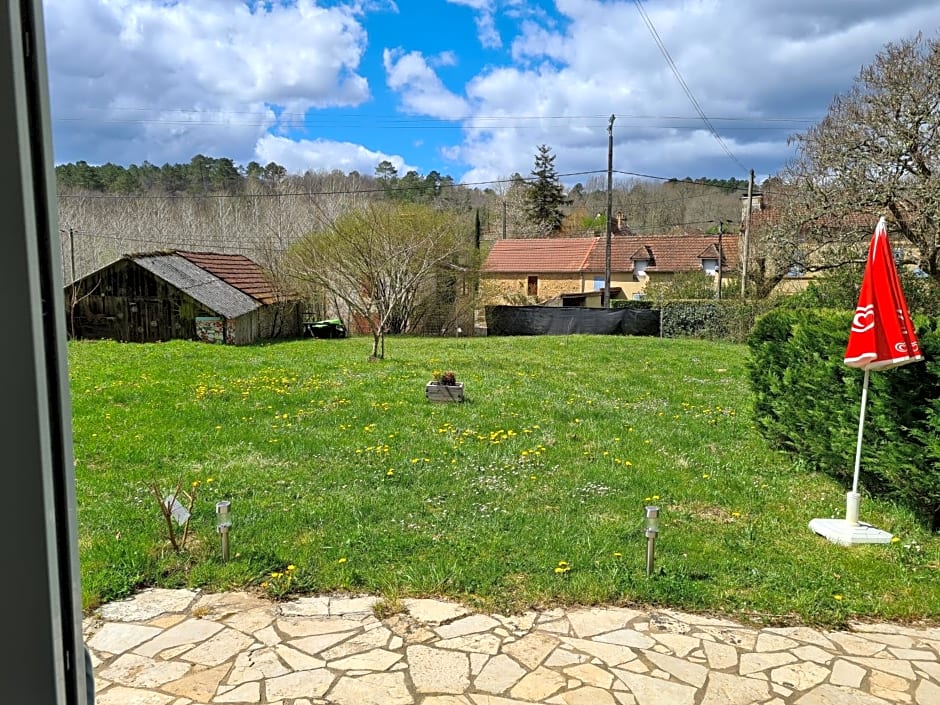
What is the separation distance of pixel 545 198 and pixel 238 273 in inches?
1121

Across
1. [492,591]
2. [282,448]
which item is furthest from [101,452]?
[492,591]

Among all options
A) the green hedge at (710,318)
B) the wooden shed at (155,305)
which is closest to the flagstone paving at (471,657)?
the wooden shed at (155,305)

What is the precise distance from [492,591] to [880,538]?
2.94 metres

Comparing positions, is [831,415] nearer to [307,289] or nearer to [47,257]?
[47,257]

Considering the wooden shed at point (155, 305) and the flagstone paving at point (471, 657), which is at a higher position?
the wooden shed at point (155, 305)

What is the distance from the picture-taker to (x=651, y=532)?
155 inches

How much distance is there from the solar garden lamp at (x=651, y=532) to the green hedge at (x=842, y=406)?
2.22 metres

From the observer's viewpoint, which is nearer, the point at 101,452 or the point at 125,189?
the point at 101,452

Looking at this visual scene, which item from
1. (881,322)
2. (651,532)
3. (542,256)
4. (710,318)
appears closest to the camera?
(651,532)

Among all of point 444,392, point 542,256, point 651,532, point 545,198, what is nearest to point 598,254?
point 542,256

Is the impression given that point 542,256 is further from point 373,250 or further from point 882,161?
point 882,161

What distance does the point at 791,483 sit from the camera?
19.8 ft

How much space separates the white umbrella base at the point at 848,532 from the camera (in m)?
4.70

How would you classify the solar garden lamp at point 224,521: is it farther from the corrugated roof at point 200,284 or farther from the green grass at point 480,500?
the corrugated roof at point 200,284
